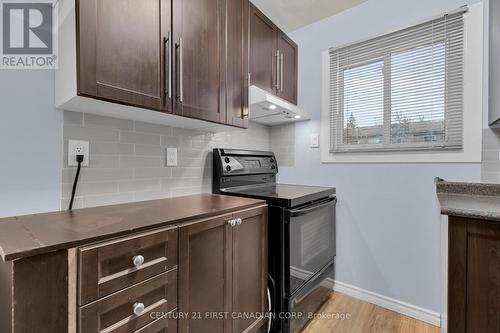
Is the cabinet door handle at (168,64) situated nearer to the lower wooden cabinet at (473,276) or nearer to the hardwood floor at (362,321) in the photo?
the lower wooden cabinet at (473,276)

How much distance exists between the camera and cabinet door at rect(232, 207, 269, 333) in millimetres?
1280

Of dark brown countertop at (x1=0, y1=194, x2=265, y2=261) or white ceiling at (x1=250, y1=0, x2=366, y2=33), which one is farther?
white ceiling at (x1=250, y1=0, x2=366, y2=33)

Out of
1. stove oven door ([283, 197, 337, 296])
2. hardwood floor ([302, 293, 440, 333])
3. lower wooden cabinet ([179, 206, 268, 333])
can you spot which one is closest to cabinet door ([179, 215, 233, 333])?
lower wooden cabinet ([179, 206, 268, 333])

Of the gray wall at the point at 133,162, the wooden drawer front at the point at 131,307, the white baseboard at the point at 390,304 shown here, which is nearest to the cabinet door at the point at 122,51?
the gray wall at the point at 133,162

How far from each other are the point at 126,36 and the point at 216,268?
43.5 inches

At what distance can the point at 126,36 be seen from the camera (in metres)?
1.04

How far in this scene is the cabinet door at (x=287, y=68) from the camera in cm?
213

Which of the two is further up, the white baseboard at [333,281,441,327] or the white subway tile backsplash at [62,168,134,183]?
the white subway tile backsplash at [62,168,134,183]

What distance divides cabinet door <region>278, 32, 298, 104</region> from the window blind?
34 centimetres

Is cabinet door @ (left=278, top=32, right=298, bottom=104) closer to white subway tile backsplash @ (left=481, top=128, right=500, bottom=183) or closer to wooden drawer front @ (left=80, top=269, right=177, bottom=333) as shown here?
white subway tile backsplash @ (left=481, top=128, right=500, bottom=183)

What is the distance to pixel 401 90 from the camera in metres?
1.87

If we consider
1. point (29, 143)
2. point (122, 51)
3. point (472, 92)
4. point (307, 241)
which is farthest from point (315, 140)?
point (29, 143)

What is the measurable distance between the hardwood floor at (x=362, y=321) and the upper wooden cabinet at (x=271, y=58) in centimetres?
179

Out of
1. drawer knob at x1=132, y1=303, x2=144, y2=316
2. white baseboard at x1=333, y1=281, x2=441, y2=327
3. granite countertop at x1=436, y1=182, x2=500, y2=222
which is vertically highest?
granite countertop at x1=436, y1=182, x2=500, y2=222
